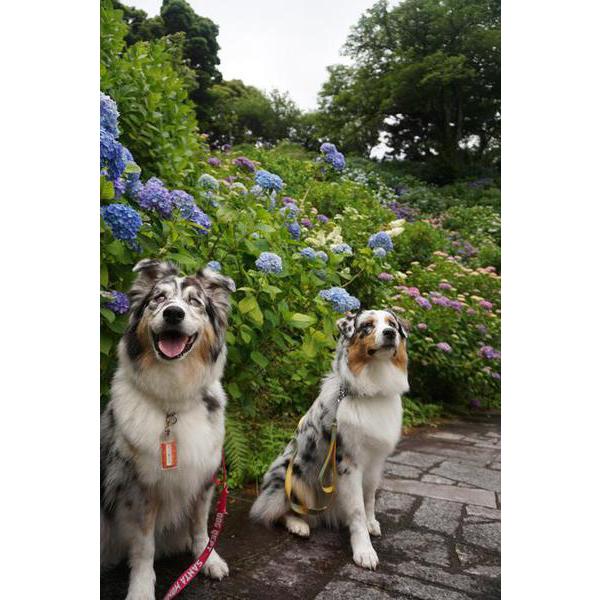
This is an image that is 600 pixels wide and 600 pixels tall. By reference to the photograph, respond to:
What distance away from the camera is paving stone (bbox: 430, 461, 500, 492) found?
3306 mm

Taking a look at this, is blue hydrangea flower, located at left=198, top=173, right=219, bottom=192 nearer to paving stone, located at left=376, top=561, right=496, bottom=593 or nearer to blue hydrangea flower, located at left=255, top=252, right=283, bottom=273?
blue hydrangea flower, located at left=255, top=252, right=283, bottom=273

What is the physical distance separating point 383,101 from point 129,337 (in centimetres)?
227

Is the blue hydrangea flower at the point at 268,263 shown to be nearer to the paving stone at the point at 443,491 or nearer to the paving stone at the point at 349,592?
the paving stone at the point at 349,592

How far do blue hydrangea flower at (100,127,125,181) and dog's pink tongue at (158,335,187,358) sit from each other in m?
0.66

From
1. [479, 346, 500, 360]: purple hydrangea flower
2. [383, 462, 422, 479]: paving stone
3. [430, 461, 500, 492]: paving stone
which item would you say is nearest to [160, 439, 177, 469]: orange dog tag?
[383, 462, 422, 479]: paving stone

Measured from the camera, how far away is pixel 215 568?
194 centimetres

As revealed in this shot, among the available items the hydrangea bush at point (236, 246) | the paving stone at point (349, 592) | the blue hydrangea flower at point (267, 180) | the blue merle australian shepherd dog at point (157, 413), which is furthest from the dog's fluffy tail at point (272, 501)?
the blue hydrangea flower at point (267, 180)

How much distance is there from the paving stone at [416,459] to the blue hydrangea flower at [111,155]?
120 inches

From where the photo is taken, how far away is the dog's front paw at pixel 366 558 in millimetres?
2086

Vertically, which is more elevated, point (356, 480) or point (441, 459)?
point (356, 480)

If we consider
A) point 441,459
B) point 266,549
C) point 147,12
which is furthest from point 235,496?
point 147,12

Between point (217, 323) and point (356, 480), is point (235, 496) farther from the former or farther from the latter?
point (217, 323)

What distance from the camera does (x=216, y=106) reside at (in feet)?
11.5

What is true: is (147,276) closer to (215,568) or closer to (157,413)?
(157,413)
